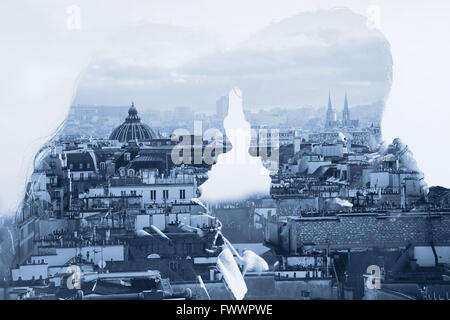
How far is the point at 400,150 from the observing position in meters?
7.14

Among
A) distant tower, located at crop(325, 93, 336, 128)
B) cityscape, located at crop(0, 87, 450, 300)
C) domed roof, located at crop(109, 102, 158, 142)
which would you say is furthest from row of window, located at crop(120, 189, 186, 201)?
distant tower, located at crop(325, 93, 336, 128)

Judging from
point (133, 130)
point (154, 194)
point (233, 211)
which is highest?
point (133, 130)

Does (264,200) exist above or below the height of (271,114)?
below

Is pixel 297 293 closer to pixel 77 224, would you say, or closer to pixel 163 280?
pixel 163 280

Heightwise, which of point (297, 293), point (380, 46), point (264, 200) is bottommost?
point (297, 293)

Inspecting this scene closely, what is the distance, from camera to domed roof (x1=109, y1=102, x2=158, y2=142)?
6992 mm

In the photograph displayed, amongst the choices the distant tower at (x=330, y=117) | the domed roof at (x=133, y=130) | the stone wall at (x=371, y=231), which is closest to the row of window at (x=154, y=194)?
the domed roof at (x=133, y=130)

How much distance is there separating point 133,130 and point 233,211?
2.70 feet

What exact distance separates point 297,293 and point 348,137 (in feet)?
3.54

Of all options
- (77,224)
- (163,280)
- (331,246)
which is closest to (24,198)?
(77,224)

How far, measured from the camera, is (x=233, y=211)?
7.09 metres

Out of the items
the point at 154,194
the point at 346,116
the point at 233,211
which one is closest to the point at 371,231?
the point at 346,116

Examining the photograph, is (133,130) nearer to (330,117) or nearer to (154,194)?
(154,194)

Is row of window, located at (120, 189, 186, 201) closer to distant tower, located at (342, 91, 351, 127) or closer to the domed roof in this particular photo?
the domed roof
